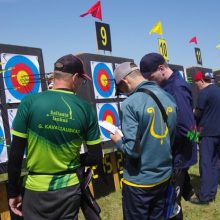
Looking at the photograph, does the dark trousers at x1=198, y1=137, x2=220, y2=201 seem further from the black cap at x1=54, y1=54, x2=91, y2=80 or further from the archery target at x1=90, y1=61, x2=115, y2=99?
the black cap at x1=54, y1=54, x2=91, y2=80

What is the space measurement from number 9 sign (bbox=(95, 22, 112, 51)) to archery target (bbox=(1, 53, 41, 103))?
65.6 inches

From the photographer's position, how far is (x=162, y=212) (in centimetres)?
234

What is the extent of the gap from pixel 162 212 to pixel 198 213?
6.86ft

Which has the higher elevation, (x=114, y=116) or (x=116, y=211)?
(x=114, y=116)

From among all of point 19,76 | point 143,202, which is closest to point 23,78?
point 19,76

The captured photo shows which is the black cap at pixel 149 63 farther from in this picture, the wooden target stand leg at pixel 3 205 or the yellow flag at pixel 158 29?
the yellow flag at pixel 158 29

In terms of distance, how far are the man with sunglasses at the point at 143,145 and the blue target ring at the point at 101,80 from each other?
9.71ft

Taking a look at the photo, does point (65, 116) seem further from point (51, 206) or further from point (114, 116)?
point (114, 116)

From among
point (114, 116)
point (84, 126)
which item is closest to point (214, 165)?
point (114, 116)

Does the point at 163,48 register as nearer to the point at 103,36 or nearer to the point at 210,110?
the point at 103,36

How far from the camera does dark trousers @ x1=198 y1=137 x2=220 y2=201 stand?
455 centimetres

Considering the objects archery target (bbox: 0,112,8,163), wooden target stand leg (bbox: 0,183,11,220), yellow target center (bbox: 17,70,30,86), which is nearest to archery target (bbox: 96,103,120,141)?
yellow target center (bbox: 17,70,30,86)

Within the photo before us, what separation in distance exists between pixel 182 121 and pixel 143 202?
80 centimetres

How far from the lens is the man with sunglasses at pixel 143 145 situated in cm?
215
